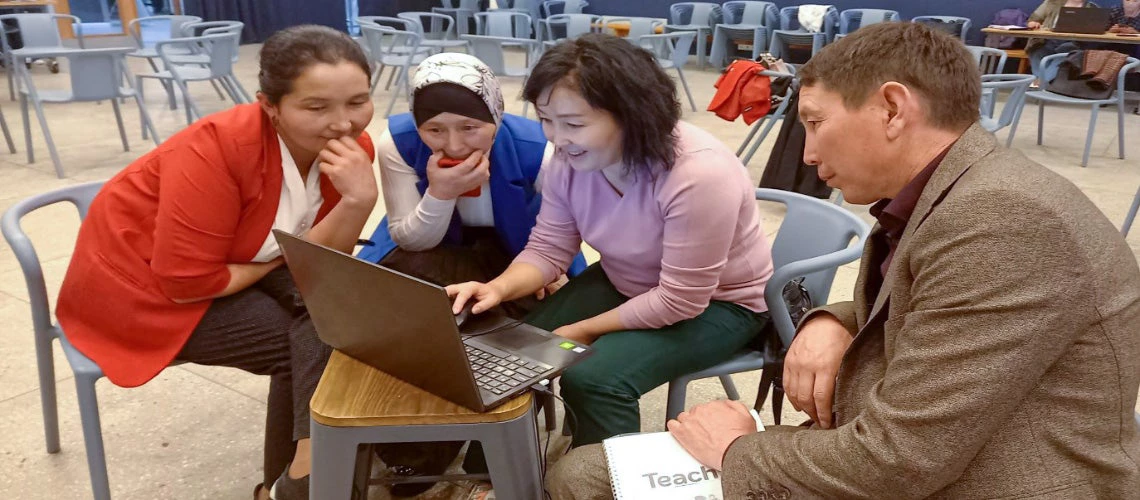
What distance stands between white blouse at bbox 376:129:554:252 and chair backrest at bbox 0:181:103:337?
0.65 meters

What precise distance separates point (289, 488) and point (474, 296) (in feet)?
1.77

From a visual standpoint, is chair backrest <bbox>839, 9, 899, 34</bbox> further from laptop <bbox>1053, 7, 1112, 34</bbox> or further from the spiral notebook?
the spiral notebook

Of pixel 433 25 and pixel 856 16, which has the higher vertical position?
pixel 856 16

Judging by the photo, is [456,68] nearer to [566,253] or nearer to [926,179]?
[566,253]

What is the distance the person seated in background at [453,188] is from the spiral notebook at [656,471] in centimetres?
53

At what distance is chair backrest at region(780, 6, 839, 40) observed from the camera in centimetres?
866

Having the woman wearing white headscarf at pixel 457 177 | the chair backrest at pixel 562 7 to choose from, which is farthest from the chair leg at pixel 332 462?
the chair backrest at pixel 562 7

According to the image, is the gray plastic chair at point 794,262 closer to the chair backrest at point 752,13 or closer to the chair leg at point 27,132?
the chair leg at point 27,132

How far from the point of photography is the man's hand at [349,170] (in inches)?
61.0

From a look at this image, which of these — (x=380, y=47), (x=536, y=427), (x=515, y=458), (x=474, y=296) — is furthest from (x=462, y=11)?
(x=515, y=458)

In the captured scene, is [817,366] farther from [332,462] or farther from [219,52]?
[219,52]

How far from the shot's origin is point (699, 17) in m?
9.66

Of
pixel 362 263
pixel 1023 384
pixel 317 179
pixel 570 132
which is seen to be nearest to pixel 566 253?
pixel 570 132

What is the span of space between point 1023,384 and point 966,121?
0.98 feet
